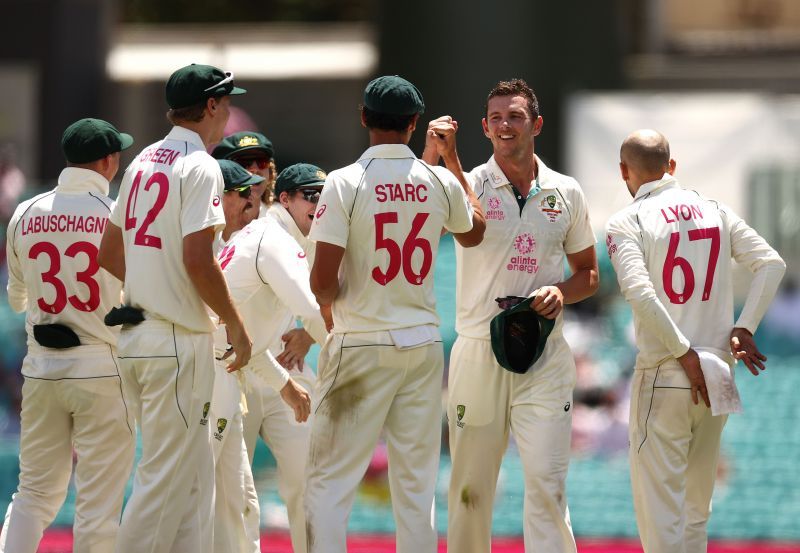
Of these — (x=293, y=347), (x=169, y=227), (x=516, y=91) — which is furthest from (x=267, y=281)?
(x=516, y=91)

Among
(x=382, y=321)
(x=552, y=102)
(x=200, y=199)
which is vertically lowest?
(x=382, y=321)

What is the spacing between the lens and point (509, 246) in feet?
18.7

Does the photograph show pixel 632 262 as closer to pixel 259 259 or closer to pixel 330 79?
pixel 259 259

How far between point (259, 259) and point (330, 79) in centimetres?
1296

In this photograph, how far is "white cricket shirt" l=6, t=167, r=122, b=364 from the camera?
573cm

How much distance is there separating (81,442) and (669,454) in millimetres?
2435

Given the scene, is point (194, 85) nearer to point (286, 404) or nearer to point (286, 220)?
point (286, 220)

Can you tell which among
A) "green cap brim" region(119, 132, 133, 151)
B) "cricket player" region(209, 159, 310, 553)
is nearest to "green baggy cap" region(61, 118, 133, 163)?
"green cap brim" region(119, 132, 133, 151)

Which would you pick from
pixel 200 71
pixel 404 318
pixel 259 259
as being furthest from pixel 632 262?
pixel 200 71

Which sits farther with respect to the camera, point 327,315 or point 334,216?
→ point 327,315

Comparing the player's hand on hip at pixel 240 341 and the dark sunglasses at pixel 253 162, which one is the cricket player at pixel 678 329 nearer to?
the player's hand on hip at pixel 240 341

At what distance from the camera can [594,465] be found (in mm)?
11359

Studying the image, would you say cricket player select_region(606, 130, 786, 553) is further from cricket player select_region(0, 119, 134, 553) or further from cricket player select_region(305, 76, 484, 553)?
cricket player select_region(0, 119, 134, 553)

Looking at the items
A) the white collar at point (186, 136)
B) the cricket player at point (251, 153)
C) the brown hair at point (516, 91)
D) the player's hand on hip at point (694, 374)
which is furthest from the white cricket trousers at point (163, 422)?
the player's hand on hip at point (694, 374)
